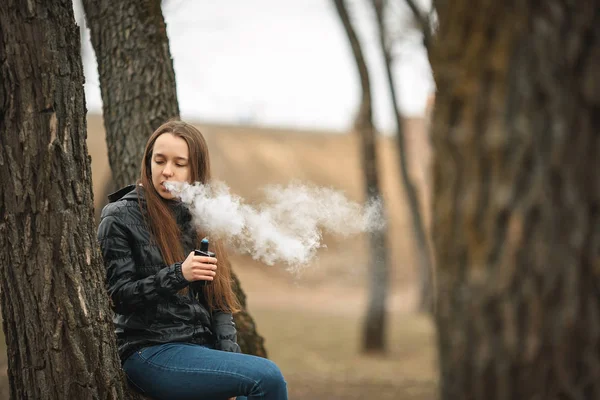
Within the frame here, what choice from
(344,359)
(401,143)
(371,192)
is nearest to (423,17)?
(401,143)

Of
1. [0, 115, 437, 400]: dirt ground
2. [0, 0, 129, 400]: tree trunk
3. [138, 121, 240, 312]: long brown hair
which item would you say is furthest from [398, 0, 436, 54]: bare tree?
[0, 0, 129, 400]: tree trunk

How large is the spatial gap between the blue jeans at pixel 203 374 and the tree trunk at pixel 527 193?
124cm

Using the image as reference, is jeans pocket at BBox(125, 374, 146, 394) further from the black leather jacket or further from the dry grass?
the dry grass

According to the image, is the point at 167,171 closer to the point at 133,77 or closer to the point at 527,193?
the point at 133,77

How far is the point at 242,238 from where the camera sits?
3514 millimetres

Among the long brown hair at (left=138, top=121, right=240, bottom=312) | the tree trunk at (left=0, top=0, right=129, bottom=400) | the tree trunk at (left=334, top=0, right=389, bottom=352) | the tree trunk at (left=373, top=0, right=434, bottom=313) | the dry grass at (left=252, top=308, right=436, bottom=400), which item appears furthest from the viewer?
the tree trunk at (left=373, top=0, right=434, bottom=313)

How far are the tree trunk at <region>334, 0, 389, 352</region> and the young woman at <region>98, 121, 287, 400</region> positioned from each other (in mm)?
7054

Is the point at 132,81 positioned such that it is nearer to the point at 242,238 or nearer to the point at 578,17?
the point at 242,238

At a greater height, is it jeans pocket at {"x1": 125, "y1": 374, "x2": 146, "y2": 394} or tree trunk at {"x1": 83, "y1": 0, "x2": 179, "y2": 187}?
tree trunk at {"x1": 83, "y1": 0, "x2": 179, "y2": 187}

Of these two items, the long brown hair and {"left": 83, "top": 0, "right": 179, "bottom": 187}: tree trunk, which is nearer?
the long brown hair

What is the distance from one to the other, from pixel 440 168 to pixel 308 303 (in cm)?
1871

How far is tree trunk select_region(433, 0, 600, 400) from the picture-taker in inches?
71.4

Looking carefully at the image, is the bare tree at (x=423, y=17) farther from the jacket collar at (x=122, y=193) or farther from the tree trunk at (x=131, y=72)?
the jacket collar at (x=122, y=193)

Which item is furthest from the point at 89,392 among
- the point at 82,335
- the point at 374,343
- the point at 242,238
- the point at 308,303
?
the point at 308,303
